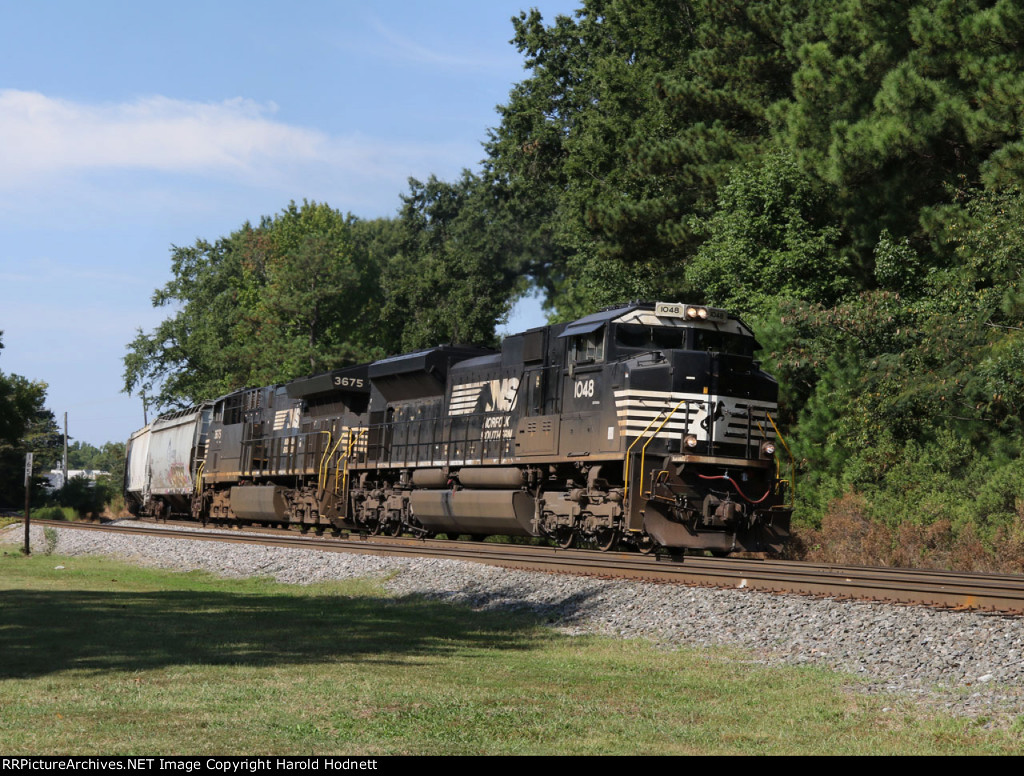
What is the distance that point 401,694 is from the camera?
25.8 ft

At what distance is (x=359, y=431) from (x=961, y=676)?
62.3ft

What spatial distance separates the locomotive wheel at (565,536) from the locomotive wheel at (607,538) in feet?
2.66

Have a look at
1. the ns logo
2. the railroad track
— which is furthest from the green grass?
the ns logo

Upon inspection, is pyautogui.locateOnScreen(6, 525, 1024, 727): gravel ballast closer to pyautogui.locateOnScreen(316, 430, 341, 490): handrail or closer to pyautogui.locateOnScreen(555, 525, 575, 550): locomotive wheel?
pyautogui.locateOnScreen(555, 525, 575, 550): locomotive wheel

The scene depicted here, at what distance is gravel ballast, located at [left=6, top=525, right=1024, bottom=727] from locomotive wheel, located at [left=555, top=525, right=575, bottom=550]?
2518 mm

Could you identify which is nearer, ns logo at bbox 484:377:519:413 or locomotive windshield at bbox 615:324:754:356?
locomotive windshield at bbox 615:324:754:356

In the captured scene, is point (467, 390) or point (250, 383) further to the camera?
point (250, 383)

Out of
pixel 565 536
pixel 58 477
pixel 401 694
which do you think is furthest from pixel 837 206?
pixel 58 477

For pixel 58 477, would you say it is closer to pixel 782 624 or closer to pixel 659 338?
pixel 659 338

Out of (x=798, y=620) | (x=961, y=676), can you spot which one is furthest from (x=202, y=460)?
(x=961, y=676)

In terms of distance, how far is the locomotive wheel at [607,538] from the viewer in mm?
17656

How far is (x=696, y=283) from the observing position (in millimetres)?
29984

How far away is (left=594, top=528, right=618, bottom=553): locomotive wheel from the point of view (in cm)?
1766
